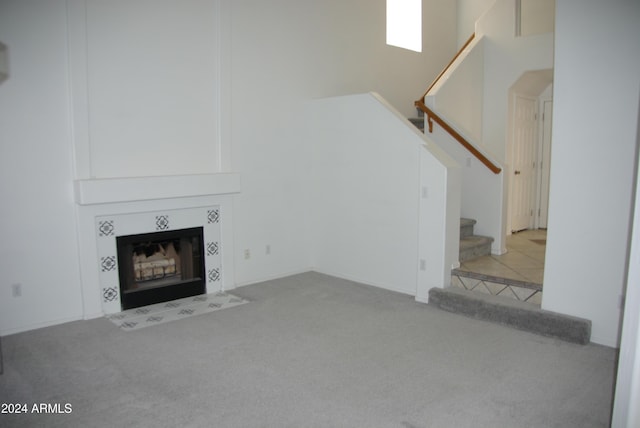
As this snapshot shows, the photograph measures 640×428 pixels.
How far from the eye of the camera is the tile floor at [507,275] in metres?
4.25

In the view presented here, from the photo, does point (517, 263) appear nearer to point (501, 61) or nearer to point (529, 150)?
point (529, 150)

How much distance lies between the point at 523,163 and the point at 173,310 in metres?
5.41

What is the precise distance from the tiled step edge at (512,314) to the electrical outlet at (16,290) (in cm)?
368

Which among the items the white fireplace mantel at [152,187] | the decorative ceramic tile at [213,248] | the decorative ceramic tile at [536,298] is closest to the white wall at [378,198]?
the decorative ceramic tile at [536,298]

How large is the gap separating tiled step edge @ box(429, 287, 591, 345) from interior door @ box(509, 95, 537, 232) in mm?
2958

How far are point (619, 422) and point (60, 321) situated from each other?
418 centimetres

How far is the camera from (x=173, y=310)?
4551 millimetres

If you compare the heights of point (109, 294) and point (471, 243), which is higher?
point (471, 243)

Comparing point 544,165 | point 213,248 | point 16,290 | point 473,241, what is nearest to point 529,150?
point 544,165

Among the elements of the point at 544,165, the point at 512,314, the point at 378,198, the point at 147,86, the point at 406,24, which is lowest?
the point at 512,314

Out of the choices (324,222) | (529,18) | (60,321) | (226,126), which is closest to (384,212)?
(324,222)

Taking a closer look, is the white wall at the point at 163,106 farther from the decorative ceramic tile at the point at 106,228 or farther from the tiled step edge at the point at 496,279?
the tiled step edge at the point at 496,279

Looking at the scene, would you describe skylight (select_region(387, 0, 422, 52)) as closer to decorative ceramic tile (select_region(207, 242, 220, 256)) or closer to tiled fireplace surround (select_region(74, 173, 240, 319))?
tiled fireplace surround (select_region(74, 173, 240, 319))

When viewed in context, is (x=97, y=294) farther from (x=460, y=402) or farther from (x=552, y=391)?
(x=552, y=391)
